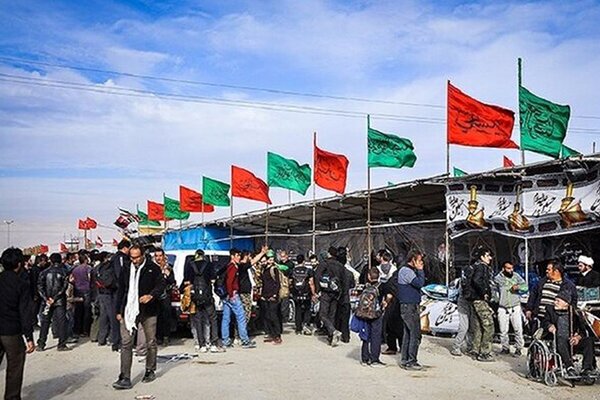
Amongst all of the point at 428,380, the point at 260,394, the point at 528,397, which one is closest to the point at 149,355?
the point at 260,394

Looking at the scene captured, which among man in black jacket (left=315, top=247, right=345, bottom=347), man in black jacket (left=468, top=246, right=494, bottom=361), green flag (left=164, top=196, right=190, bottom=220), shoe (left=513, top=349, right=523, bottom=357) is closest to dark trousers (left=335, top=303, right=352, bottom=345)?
man in black jacket (left=315, top=247, right=345, bottom=347)

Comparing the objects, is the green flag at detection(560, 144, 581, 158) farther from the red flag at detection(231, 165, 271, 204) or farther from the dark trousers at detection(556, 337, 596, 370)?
the red flag at detection(231, 165, 271, 204)

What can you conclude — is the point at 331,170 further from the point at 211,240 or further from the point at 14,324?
the point at 14,324

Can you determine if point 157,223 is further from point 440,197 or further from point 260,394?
point 260,394

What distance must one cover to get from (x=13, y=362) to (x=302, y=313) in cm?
713

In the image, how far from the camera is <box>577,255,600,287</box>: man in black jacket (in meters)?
9.01

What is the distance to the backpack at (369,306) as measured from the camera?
916 centimetres

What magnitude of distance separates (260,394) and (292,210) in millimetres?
13465

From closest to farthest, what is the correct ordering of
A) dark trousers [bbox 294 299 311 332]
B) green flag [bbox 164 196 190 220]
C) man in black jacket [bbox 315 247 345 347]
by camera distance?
man in black jacket [bbox 315 247 345 347] < dark trousers [bbox 294 299 311 332] < green flag [bbox 164 196 190 220]

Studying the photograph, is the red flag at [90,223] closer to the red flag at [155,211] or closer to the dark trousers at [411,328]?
the red flag at [155,211]

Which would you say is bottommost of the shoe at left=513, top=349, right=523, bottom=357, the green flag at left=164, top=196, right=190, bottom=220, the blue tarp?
the shoe at left=513, top=349, right=523, bottom=357

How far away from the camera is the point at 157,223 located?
38469 mm

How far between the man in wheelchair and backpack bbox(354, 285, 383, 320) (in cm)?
232

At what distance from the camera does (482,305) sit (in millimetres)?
9844
